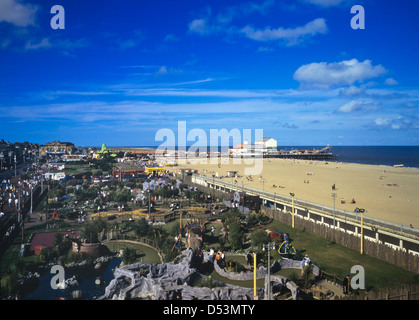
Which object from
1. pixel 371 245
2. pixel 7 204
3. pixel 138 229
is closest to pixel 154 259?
pixel 138 229

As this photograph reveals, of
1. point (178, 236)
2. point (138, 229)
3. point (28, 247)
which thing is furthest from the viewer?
A: point (138, 229)

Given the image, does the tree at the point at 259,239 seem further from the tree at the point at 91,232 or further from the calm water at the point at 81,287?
the tree at the point at 91,232

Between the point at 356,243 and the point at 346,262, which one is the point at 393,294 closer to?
the point at 346,262

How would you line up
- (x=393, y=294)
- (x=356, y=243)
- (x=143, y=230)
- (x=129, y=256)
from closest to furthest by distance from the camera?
(x=393, y=294) → (x=129, y=256) → (x=356, y=243) → (x=143, y=230)

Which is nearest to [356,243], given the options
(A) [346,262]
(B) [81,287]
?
A: (A) [346,262]

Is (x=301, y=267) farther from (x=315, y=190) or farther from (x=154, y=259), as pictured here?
(x=315, y=190)

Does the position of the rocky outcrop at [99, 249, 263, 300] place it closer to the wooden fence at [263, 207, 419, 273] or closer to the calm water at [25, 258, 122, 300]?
the calm water at [25, 258, 122, 300]

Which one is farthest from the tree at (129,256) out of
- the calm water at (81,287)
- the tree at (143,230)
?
the tree at (143,230)
